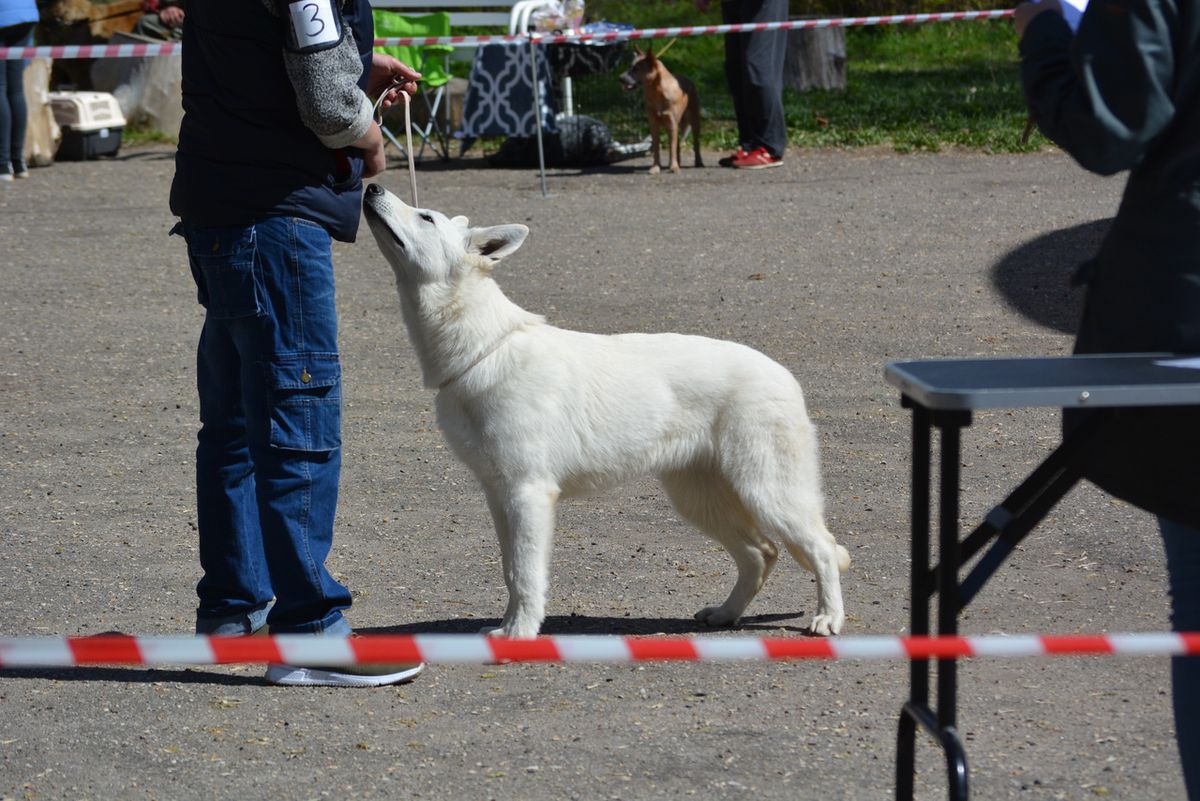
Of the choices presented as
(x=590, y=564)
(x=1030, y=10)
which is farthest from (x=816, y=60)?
(x=1030, y=10)

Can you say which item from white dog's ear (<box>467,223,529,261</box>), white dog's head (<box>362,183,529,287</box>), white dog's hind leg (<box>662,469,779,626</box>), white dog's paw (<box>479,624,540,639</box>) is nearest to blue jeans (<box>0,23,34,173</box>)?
white dog's head (<box>362,183,529,287</box>)

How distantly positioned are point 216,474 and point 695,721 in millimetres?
1554

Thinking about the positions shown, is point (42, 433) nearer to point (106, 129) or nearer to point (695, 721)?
point (695, 721)

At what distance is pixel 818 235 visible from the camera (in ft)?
33.7

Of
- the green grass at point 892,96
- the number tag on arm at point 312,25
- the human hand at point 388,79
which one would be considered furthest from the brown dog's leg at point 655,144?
the number tag on arm at point 312,25

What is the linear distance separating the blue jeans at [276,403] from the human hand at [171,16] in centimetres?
1228

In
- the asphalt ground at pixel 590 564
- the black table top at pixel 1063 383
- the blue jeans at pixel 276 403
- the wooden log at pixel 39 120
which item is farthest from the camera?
the wooden log at pixel 39 120

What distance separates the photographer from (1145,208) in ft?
A: 8.24

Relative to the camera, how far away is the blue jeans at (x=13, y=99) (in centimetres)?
1209

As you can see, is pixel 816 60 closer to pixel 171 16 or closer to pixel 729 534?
pixel 171 16

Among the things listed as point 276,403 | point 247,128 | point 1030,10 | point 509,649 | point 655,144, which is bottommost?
point 655,144

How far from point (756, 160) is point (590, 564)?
8.49m

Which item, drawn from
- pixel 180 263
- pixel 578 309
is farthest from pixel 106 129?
pixel 578 309

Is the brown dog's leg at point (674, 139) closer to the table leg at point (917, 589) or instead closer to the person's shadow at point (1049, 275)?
the person's shadow at point (1049, 275)
